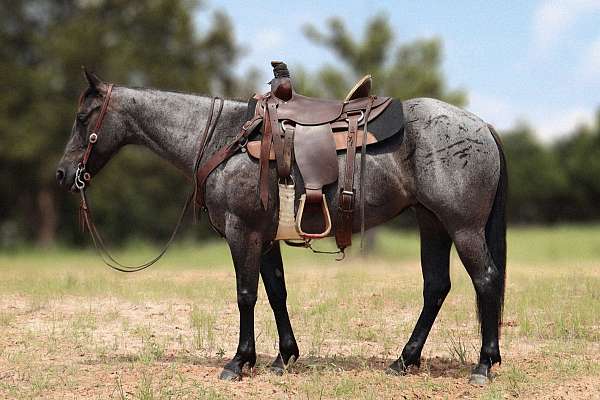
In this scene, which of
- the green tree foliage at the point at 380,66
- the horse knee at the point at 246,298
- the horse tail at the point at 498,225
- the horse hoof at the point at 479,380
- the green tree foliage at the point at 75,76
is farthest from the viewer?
the green tree foliage at the point at 75,76

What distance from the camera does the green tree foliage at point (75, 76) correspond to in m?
24.4

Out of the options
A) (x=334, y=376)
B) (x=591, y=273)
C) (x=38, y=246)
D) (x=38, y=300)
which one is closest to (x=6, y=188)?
(x=38, y=246)

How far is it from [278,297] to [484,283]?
6.05ft

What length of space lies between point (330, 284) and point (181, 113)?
200 inches

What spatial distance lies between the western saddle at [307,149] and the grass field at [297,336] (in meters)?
1.38

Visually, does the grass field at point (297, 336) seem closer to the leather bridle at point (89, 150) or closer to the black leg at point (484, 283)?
the black leg at point (484, 283)

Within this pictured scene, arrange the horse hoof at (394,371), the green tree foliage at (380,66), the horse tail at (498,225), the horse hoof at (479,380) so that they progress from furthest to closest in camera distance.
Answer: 1. the green tree foliage at (380,66)
2. the horse hoof at (394,371)
3. the horse tail at (498,225)
4. the horse hoof at (479,380)

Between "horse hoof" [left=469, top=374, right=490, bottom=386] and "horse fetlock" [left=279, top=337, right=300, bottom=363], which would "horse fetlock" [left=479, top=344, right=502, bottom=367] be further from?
"horse fetlock" [left=279, top=337, right=300, bottom=363]

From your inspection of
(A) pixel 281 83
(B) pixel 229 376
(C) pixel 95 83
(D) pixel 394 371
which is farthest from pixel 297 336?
(C) pixel 95 83

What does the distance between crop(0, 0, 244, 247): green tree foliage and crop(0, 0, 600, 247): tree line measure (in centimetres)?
4

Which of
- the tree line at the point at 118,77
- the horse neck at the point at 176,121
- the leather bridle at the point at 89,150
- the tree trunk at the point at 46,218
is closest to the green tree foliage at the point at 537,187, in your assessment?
the tree line at the point at 118,77

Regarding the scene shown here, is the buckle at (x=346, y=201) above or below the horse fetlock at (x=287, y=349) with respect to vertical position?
above

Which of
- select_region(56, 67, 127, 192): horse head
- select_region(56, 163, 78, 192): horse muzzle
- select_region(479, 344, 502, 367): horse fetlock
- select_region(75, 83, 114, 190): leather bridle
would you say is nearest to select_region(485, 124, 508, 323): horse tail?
select_region(479, 344, 502, 367): horse fetlock

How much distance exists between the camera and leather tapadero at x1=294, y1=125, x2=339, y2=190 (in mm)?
6328
